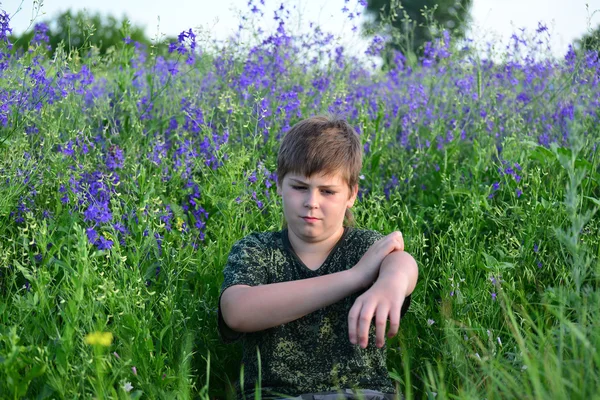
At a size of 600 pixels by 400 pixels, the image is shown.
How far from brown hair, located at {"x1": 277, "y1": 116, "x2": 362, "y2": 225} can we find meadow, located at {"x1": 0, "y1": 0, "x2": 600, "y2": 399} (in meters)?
0.69

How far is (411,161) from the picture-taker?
14.8 feet

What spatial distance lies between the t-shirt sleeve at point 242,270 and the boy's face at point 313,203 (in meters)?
0.17

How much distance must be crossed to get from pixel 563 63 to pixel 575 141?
3518 millimetres

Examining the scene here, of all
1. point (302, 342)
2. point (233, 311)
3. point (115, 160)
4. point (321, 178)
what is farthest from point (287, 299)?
point (115, 160)

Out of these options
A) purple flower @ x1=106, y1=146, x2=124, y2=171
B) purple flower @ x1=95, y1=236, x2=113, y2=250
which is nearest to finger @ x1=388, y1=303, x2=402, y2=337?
purple flower @ x1=95, y1=236, x2=113, y2=250

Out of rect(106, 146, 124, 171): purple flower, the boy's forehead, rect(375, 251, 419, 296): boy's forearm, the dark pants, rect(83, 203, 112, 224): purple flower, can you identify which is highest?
rect(106, 146, 124, 171): purple flower

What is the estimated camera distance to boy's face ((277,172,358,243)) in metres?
2.51

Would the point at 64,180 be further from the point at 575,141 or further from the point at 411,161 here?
the point at 575,141

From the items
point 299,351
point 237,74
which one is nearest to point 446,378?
point 299,351

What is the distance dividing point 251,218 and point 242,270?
100 cm

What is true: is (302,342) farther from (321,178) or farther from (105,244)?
(105,244)

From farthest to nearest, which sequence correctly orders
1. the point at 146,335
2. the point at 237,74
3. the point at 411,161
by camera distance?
the point at 237,74
the point at 411,161
the point at 146,335

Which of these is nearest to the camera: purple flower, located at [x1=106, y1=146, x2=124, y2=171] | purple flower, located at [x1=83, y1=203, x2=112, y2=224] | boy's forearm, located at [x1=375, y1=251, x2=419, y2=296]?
boy's forearm, located at [x1=375, y1=251, x2=419, y2=296]

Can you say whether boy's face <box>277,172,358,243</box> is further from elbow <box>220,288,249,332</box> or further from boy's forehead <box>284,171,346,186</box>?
elbow <box>220,288,249,332</box>
